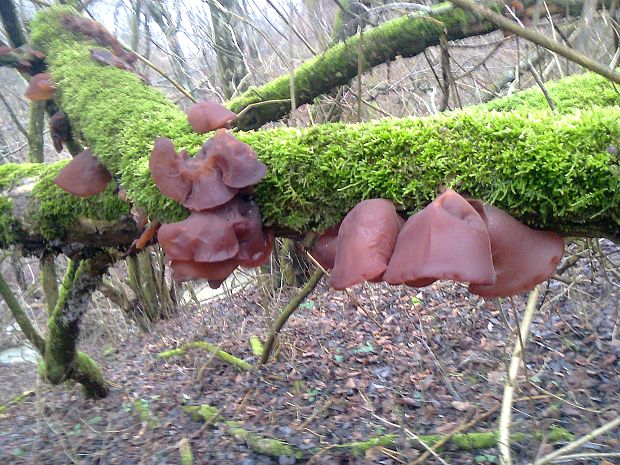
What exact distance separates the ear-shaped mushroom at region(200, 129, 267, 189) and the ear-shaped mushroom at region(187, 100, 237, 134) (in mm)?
235

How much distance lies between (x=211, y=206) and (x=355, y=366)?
3441mm

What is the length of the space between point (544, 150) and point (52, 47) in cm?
256

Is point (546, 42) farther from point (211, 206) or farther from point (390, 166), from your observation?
point (211, 206)

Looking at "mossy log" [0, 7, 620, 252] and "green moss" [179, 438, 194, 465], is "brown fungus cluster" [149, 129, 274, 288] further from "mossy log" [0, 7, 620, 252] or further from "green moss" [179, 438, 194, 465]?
"green moss" [179, 438, 194, 465]

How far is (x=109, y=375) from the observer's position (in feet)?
18.0

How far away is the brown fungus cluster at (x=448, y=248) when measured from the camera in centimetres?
113

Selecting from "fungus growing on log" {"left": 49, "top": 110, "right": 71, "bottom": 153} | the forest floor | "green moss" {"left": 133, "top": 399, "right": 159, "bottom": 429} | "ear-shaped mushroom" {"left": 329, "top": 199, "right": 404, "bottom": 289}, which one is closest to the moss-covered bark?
the forest floor

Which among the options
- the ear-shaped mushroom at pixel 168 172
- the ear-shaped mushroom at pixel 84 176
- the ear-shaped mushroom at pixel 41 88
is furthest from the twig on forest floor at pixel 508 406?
the ear-shaped mushroom at pixel 41 88

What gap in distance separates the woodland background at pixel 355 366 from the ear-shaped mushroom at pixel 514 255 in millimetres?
1288

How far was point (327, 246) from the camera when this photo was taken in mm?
1506

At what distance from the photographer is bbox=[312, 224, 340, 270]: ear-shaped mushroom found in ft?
4.88

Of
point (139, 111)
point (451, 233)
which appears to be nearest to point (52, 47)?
point (139, 111)

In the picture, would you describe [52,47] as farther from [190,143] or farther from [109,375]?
[109,375]

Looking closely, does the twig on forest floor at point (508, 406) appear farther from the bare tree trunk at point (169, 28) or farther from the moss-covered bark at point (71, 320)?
the bare tree trunk at point (169, 28)
